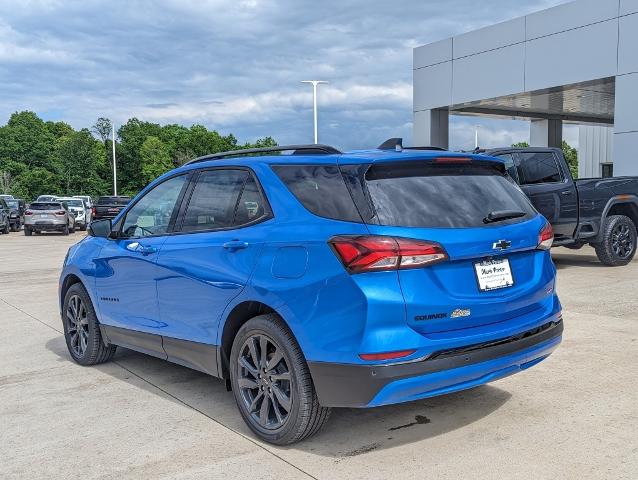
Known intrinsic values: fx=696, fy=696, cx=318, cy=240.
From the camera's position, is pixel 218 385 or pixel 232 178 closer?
pixel 232 178

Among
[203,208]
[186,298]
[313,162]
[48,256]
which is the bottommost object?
[48,256]

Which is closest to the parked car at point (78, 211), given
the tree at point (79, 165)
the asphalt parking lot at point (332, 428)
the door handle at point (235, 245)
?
the asphalt parking lot at point (332, 428)

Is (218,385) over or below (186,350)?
below

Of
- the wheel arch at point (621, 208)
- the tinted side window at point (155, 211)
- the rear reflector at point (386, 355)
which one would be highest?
the tinted side window at point (155, 211)

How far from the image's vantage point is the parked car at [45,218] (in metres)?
29.0

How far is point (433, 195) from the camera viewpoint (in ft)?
12.9

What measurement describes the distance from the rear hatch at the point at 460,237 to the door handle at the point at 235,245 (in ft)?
2.86

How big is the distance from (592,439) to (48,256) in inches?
655

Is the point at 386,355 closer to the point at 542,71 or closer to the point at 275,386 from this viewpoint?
the point at 275,386

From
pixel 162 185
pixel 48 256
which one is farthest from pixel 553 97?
pixel 162 185

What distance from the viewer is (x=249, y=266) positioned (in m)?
4.14

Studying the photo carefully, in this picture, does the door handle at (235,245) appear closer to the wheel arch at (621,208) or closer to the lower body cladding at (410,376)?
the lower body cladding at (410,376)

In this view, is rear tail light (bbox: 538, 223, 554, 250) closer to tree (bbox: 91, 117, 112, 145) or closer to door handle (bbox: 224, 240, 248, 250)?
door handle (bbox: 224, 240, 248, 250)

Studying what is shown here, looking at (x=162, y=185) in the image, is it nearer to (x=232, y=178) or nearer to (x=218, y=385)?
(x=232, y=178)
